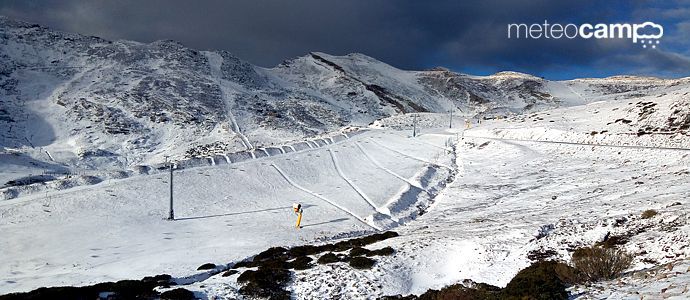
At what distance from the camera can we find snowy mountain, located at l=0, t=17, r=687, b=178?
89750mm

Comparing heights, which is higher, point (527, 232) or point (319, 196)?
point (527, 232)

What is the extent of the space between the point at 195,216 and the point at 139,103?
96.4 metres

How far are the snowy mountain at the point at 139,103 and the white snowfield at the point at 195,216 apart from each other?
122 ft

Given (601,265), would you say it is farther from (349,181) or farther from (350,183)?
(349,181)

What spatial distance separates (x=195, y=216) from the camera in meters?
34.2

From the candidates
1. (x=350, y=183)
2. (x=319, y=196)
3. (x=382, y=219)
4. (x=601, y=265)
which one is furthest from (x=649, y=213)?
(x=350, y=183)

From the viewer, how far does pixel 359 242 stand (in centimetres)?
2442

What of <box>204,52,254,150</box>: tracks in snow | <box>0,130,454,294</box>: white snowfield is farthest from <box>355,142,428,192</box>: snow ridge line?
<box>204,52,254,150</box>: tracks in snow

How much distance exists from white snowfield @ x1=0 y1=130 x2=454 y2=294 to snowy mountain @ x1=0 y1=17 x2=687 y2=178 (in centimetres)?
3721

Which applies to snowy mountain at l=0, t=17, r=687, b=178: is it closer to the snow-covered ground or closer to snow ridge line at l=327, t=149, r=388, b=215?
snow ridge line at l=327, t=149, r=388, b=215

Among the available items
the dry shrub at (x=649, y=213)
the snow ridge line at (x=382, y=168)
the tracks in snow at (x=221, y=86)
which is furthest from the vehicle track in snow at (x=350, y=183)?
the tracks in snow at (x=221, y=86)

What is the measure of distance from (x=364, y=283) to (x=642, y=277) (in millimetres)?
8529

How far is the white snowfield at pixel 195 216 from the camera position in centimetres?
2316

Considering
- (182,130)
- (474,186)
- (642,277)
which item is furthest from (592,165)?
(182,130)
